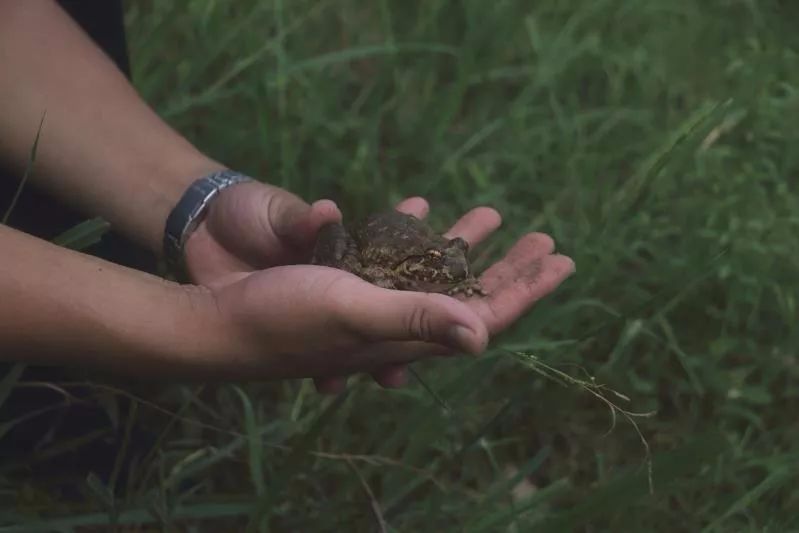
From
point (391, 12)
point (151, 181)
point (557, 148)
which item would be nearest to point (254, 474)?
point (151, 181)

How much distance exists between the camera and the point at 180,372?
5.49 feet

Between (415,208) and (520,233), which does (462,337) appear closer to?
(415,208)

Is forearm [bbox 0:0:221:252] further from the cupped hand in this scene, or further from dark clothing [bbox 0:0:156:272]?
the cupped hand

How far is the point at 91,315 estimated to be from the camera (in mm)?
1568

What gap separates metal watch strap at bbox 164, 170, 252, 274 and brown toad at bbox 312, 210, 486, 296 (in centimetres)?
31

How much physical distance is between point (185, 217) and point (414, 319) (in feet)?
2.86

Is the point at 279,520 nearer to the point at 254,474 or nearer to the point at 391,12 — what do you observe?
the point at 254,474

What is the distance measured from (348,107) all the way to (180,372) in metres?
1.74

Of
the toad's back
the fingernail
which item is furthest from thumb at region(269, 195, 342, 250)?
the fingernail

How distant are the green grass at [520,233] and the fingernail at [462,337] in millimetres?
359

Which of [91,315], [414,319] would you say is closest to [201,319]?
[91,315]

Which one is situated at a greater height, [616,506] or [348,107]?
[348,107]

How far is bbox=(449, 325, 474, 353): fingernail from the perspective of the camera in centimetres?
144

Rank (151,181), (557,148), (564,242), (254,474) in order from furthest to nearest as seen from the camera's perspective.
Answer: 1. (557,148)
2. (564,242)
3. (151,181)
4. (254,474)
